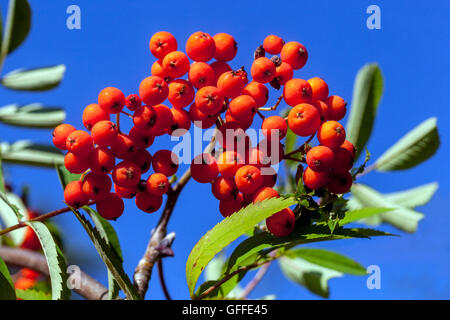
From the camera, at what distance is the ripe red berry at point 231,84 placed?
144 centimetres

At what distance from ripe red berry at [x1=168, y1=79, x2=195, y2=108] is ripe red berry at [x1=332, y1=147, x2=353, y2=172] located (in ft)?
1.49

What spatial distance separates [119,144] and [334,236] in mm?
655

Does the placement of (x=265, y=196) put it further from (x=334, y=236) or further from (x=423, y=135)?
(x=423, y=135)

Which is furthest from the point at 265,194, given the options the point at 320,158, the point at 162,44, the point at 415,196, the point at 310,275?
the point at 415,196

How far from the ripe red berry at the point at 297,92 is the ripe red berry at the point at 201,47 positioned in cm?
27

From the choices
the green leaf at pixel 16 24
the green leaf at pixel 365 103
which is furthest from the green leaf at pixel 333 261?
the green leaf at pixel 16 24

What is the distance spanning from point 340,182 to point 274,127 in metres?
0.24

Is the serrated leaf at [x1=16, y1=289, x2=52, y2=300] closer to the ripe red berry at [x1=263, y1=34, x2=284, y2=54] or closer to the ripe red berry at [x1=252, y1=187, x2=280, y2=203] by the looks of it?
the ripe red berry at [x1=252, y1=187, x2=280, y2=203]

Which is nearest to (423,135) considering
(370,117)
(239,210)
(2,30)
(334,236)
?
(370,117)

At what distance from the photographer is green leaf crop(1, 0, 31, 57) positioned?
2.70 meters

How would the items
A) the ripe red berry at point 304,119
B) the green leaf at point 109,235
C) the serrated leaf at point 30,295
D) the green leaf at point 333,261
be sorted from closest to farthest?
the ripe red berry at point 304,119 → the green leaf at point 109,235 → the serrated leaf at point 30,295 → the green leaf at point 333,261

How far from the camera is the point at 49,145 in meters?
2.74

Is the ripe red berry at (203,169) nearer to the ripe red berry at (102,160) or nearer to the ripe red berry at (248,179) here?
the ripe red berry at (248,179)

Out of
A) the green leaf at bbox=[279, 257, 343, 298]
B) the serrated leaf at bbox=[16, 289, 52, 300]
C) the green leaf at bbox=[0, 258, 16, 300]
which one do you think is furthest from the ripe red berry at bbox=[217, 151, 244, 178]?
the green leaf at bbox=[279, 257, 343, 298]
